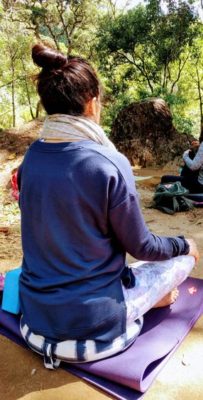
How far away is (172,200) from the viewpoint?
4469 millimetres

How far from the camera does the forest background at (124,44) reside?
9.87m

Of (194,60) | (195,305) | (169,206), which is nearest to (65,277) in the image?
(195,305)

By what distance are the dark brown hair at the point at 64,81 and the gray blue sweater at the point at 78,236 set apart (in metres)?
0.16

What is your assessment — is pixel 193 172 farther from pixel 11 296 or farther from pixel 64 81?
pixel 64 81

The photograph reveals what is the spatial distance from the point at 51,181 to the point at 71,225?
19 cm

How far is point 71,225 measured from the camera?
144 centimetres

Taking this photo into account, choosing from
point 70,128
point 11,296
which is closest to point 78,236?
point 70,128

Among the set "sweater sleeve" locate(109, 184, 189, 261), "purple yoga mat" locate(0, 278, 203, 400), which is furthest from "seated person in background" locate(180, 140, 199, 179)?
→ "sweater sleeve" locate(109, 184, 189, 261)

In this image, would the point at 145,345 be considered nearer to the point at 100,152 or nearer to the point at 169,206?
the point at 100,152

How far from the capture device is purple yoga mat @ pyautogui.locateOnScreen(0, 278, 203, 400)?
1520 mm

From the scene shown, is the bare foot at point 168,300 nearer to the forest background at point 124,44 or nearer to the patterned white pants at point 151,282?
the patterned white pants at point 151,282

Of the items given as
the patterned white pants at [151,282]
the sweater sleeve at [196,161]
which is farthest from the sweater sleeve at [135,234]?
the sweater sleeve at [196,161]

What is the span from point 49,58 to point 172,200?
3.26 metres

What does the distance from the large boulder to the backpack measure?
3.54 m
